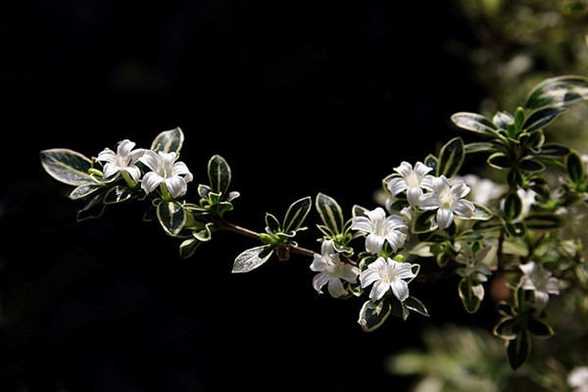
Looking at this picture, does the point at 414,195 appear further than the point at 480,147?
No

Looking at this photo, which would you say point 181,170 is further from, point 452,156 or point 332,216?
point 452,156

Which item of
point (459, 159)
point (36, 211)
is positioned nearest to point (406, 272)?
point (459, 159)

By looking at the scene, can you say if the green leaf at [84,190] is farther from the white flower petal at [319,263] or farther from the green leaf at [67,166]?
the white flower petal at [319,263]

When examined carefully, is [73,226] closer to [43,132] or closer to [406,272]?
[43,132]

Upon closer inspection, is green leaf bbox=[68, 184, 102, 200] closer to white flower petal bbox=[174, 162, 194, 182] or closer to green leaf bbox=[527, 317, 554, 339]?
white flower petal bbox=[174, 162, 194, 182]

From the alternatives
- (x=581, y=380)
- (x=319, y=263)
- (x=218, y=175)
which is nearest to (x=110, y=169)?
(x=218, y=175)
